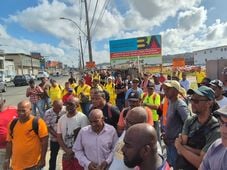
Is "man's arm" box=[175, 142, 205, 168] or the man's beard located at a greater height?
the man's beard

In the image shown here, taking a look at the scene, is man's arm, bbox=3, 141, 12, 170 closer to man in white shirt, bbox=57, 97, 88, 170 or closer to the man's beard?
man in white shirt, bbox=57, 97, 88, 170

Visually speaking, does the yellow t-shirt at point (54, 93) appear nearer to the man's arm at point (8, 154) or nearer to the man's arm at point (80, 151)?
the man's arm at point (8, 154)

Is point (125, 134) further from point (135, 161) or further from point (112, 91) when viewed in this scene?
point (112, 91)

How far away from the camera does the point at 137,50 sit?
103ft

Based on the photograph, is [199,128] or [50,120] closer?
[199,128]

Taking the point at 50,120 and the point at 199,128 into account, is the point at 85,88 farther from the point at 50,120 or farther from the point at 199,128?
the point at 199,128

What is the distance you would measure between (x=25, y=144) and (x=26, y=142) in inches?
1.2

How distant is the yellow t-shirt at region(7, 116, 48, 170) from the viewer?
14.3ft

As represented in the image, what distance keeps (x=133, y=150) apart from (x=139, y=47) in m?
29.4

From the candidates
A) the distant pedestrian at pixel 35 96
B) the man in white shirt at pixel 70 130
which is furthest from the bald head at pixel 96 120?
the distant pedestrian at pixel 35 96

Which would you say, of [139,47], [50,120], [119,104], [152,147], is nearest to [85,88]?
[119,104]

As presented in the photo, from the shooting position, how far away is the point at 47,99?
12188 mm

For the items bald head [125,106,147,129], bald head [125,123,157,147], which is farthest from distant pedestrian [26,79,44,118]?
bald head [125,123,157,147]

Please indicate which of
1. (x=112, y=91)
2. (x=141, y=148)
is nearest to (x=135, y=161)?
(x=141, y=148)
